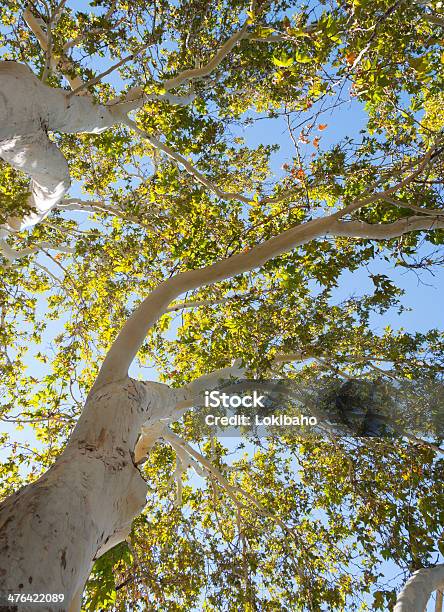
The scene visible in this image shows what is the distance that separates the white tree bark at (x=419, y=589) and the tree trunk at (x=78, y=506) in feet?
7.67

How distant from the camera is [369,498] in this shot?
5.45 m

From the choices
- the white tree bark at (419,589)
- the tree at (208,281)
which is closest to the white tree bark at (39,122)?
the tree at (208,281)

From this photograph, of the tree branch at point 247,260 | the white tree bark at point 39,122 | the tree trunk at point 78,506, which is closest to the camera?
the tree trunk at point 78,506

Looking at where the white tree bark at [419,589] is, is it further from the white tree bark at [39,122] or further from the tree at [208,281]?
the white tree bark at [39,122]

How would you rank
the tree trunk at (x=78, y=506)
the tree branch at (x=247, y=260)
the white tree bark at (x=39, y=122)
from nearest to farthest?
the tree trunk at (x=78, y=506), the white tree bark at (x=39, y=122), the tree branch at (x=247, y=260)

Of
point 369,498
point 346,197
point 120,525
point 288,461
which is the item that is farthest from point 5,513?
point 288,461

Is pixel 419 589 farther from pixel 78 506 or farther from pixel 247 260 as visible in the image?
pixel 247 260

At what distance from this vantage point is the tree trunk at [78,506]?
5.55 ft

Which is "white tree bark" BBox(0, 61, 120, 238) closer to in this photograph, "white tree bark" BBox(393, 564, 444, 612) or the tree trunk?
the tree trunk

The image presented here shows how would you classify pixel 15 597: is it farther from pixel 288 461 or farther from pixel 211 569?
pixel 288 461

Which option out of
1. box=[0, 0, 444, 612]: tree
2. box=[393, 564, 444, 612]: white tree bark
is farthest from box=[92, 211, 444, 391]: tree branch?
box=[393, 564, 444, 612]: white tree bark

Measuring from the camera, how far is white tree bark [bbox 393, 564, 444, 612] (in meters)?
3.20

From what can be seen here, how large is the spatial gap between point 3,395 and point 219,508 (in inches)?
187

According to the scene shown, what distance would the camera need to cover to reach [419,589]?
3.45 meters
